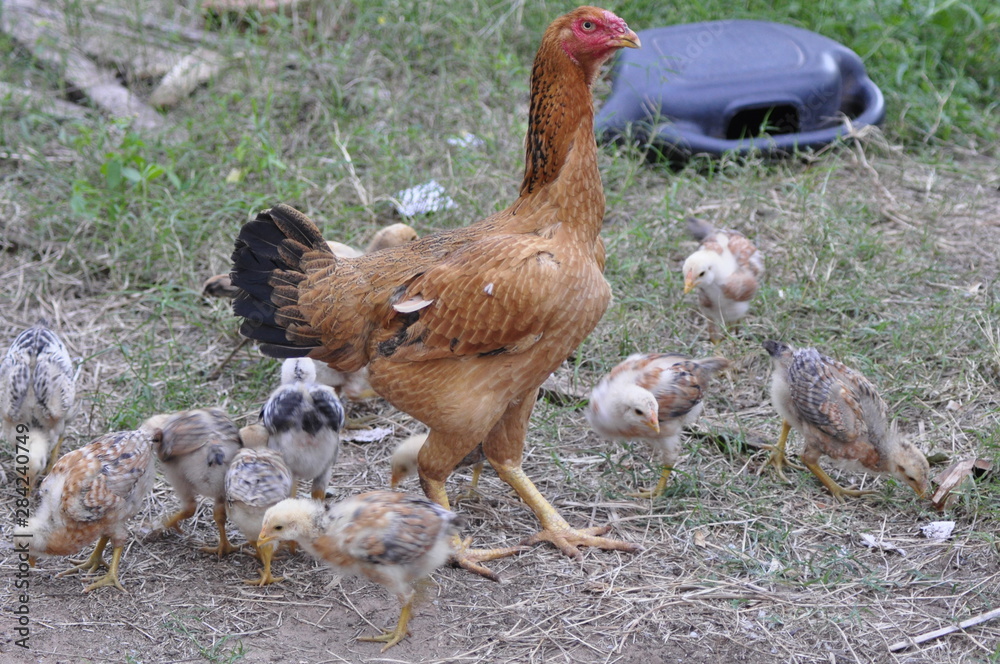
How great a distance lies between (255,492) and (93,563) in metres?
0.83

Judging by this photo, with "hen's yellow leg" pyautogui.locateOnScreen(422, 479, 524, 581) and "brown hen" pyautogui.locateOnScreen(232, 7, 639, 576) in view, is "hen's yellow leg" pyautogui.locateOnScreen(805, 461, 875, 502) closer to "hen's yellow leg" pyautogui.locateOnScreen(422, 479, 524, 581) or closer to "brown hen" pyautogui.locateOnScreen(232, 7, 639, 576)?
"brown hen" pyautogui.locateOnScreen(232, 7, 639, 576)

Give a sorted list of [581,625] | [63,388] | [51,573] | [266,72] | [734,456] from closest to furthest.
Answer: [581,625] → [51,573] → [63,388] → [734,456] → [266,72]

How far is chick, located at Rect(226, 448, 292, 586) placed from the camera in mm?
3586

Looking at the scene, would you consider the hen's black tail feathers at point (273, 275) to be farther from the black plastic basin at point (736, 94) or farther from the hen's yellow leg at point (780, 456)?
the black plastic basin at point (736, 94)

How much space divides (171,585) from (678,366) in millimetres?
2373

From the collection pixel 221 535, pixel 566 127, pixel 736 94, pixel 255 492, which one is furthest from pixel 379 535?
pixel 736 94

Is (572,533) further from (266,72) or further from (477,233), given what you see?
(266,72)

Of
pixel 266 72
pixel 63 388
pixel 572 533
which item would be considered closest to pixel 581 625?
pixel 572 533

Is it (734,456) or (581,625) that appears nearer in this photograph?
(581,625)

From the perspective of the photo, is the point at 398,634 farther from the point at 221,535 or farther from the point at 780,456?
the point at 780,456

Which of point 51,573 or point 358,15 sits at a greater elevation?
point 358,15

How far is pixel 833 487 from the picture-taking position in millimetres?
4277

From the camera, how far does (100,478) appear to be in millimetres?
3561

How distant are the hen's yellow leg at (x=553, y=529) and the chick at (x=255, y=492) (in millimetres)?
994
